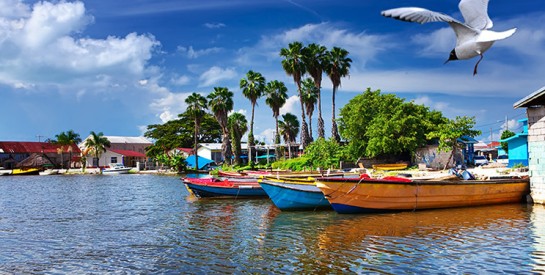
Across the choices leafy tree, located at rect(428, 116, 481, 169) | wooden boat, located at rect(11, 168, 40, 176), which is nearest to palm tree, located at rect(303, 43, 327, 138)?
leafy tree, located at rect(428, 116, 481, 169)

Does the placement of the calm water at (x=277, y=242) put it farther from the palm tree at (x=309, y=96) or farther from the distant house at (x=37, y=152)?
the distant house at (x=37, y=152)

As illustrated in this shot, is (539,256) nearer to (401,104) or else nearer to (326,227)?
(326,227)

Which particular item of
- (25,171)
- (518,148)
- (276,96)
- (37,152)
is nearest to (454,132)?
(518,148)

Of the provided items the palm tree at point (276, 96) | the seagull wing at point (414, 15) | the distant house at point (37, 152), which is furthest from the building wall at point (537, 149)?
the distant house at point (37, 152)

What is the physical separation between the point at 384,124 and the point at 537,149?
22201 mm

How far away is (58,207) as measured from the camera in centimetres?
2506

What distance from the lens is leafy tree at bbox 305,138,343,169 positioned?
4359 cm

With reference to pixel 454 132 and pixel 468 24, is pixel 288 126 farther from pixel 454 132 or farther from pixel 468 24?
pixel 468 24

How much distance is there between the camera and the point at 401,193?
17.8m

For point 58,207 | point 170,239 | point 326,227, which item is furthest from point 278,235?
point 58,207

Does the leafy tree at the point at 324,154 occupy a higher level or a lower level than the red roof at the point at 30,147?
lower

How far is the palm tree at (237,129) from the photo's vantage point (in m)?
65.3

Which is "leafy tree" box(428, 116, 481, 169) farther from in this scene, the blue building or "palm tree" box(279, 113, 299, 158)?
"palm tree" box(279, 113, 299, 158)

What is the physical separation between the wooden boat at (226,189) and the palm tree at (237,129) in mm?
36759
